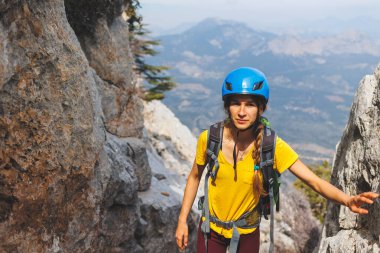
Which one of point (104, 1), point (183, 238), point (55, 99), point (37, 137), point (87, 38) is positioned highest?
point (104, 1)

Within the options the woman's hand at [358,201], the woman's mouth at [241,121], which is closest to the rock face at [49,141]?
the woman's mouth at [241,121]

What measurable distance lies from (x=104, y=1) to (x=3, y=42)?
23.3 ft

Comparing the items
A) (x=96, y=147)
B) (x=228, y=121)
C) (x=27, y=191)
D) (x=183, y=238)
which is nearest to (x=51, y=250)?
(x=27, y=191)

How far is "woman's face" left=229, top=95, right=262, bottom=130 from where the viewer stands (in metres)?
5.22

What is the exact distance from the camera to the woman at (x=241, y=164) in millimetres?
5109

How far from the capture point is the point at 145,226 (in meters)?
13.9

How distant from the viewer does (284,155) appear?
5.08 meters

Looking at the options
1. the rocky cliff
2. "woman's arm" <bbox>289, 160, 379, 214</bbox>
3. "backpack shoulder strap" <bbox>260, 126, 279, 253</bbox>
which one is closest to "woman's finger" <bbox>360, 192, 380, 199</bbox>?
"woman's arm" <bbox>289, 160, 379, 214</bbox>

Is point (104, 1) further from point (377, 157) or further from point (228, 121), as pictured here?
point (377, 157)

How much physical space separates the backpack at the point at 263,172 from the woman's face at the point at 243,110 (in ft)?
0.79

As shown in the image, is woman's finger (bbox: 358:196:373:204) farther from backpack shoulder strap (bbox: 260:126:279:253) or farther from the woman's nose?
the woman's nose

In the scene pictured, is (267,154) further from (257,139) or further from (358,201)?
(358,201)

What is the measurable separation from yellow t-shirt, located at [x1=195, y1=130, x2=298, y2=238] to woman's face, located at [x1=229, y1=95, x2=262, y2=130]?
16.9 inches

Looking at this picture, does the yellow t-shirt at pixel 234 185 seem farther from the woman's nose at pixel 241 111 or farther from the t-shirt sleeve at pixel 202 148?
the woman's nose at pixel 241 111
